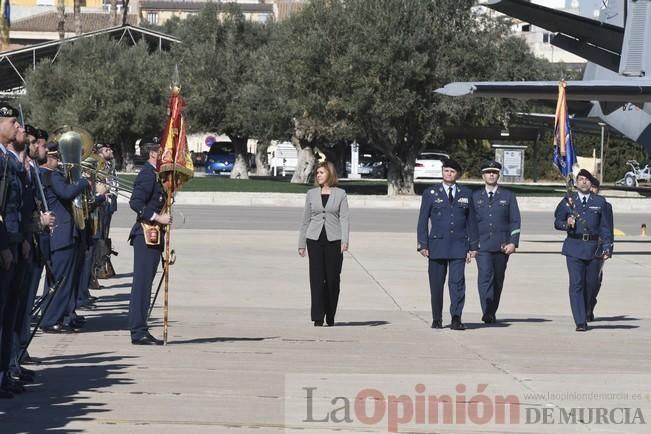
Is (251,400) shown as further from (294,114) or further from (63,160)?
(294,114)

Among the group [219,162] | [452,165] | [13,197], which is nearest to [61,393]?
[13,197]

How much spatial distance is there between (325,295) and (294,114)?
39.1 m

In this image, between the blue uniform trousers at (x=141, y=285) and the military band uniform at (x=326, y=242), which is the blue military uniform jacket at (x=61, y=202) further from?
the military band uniform at (x=326, y=242)

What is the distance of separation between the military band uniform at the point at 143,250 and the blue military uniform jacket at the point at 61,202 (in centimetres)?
69

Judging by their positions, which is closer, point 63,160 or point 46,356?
point 46,356

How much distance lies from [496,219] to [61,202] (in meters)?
4.87

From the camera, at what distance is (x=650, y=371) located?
10859 mm

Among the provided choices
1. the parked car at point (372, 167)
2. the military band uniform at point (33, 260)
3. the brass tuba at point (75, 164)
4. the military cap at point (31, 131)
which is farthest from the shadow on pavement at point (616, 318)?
the parked car at point (372, 167)

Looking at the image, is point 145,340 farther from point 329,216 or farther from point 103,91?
point 103,91

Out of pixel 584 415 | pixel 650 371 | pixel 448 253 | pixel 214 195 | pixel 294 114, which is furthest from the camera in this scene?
pixel 294 114

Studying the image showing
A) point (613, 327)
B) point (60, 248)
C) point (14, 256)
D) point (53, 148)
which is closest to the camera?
point (14, 256)

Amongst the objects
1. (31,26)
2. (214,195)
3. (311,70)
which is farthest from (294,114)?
(31,26)

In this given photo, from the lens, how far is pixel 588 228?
45.7 ft

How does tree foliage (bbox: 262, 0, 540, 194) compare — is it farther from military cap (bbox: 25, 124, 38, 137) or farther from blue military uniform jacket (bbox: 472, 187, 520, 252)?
military cap (bbox: 25, 124, 38, 137)
